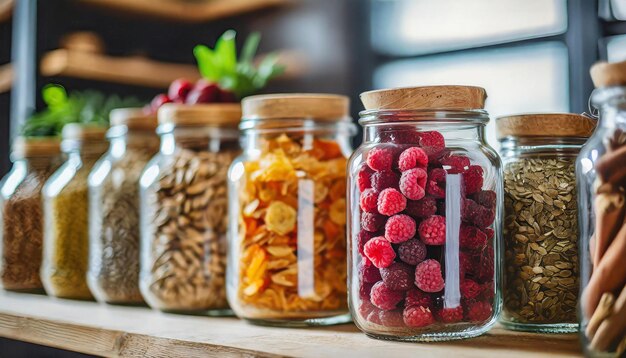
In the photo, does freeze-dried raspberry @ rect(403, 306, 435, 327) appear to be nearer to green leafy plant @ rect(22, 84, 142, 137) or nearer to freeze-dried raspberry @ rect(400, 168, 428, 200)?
freeze-dried raspberry @ rect(400, 168, 428, 200)

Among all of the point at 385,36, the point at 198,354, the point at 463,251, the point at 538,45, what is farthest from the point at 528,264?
the point at 385,36

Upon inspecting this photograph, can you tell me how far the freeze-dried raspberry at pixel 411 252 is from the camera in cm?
68

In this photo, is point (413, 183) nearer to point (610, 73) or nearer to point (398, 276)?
Answer: point (398, 276)

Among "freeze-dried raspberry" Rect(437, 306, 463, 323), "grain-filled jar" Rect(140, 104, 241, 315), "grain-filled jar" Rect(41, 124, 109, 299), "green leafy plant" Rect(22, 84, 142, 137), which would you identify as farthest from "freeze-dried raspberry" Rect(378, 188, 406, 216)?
"green leafy plant" Rect(22, 84, 142, 137)

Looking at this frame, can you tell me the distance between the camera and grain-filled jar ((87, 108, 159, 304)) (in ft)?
3.51

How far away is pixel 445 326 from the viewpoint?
70cm

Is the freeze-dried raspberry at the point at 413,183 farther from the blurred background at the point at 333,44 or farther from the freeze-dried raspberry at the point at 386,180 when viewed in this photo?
the blurred background at the point at 333,44

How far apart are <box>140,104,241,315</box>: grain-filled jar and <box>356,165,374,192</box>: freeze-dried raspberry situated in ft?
0.96

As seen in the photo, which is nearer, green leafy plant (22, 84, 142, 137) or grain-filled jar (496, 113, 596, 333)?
grain-filled jar (496, 113, 596, 333)

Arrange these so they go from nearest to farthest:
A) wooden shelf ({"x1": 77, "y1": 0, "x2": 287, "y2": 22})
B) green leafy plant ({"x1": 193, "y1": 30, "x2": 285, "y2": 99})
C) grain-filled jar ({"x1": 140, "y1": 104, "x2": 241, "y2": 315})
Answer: grain-filled jar ({"x1": 140, "y1": 104, "x2": 241, "y2": 315}), green leafy plant ({"x1": 193, "y1": 30, "x2": 285, "y2": 99}), wooden shelf ({"x1": 77, "y1": 0, "x2": 287, "y2": 22})

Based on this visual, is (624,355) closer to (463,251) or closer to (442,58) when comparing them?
(463,251)

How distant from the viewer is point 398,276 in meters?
0.68

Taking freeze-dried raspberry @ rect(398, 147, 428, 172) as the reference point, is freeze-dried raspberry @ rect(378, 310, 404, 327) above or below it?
below

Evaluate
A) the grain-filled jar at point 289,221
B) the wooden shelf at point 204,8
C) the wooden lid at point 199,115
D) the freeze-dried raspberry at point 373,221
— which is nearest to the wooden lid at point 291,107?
the grain-filled jar at point 289,221
